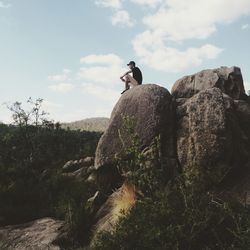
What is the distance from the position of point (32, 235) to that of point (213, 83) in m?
8.75

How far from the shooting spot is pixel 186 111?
13805 millimetres

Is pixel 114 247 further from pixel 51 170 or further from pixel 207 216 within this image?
pixel 51 170

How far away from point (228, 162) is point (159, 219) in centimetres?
413

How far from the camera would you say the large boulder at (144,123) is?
13.5 m

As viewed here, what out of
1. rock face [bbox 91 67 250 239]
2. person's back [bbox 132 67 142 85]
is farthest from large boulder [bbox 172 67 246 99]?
person's back [bbox 132 67 142 85]

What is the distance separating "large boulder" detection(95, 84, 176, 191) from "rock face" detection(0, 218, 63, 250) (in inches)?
102

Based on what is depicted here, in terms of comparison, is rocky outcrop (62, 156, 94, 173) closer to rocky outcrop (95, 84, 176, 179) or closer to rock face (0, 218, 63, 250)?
rock face (0, 218, 63, 250)

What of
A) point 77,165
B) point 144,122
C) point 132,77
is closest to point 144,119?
point 144,122

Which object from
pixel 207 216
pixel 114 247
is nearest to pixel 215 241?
pixel 207 216

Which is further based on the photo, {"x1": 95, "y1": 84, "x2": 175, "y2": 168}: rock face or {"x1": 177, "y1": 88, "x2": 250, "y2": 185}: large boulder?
{"x1": 95, "y1": 84, "x2": 175, "y2": 168}: rock face

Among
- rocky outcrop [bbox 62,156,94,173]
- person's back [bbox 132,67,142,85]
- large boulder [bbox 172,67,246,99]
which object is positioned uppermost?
person's back [bbox 132,67,142,85]

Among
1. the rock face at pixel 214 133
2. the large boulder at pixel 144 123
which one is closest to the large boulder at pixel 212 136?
the rock face at pixel 214 133

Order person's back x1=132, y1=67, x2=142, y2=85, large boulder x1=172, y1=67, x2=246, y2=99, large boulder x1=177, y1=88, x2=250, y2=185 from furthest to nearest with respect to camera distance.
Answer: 1. person's back x1=132, y1=67, x2=142, y2=85
2. large boulder x1=172, y1=67, x2=246, y2=99
3. large boulder x1=177, y1=88, x2=250, y2=185

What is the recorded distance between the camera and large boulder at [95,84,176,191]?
13.5 metres
